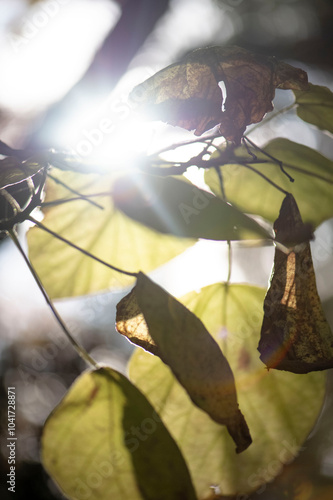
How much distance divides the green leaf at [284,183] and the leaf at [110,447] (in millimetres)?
278

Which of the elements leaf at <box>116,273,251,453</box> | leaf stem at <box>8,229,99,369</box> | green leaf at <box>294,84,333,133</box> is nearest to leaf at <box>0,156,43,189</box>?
leaf stem at <box>8,229,99,369</box>

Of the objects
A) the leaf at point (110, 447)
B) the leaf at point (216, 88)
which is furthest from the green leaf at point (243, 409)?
the leaf at point (216, 88)

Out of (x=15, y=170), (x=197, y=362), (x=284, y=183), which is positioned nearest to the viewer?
(x=197, y=362)

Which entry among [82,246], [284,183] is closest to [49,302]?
[82,246]

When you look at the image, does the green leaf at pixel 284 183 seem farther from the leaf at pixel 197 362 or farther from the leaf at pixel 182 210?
the leaf at pixel 197 362

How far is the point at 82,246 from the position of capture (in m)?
0.56

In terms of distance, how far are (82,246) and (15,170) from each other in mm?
168

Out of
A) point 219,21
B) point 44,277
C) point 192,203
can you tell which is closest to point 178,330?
point 192,203

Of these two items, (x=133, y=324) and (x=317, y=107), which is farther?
(x=317, y=107)

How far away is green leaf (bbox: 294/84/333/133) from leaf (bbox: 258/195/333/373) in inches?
6.7

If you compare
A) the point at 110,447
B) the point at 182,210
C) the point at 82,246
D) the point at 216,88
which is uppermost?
the point at 216,88

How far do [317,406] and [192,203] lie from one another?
1.00 ft

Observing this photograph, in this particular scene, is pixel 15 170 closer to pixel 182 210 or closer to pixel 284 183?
pixel 182 210

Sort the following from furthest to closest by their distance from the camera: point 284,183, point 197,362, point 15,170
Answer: point 284,183 → point 15,170 → point 197,362
